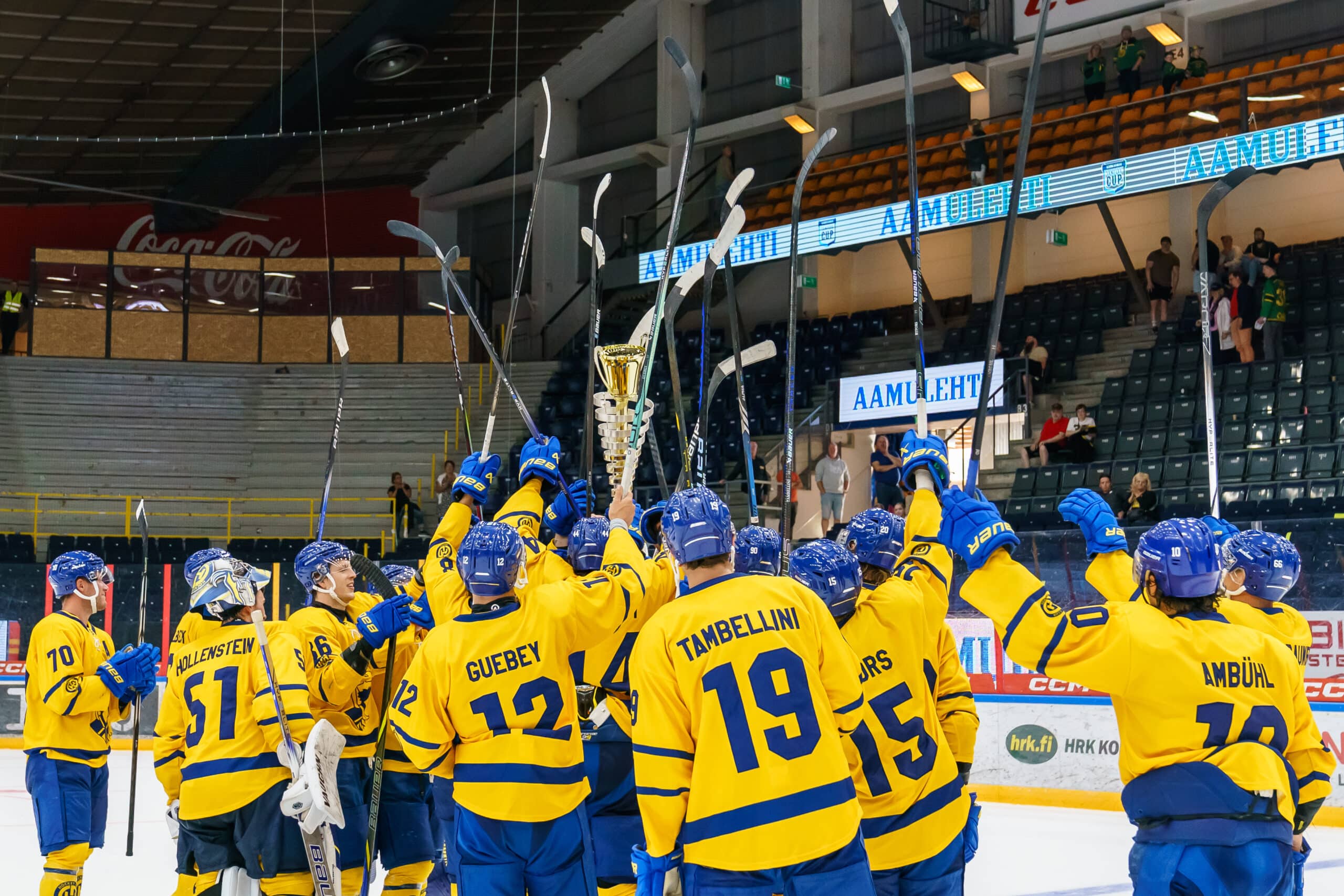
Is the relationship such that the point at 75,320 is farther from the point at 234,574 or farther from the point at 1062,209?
the point at 234,574

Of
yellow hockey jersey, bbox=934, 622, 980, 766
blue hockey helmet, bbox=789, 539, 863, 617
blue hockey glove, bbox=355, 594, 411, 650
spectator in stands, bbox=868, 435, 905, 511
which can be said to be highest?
spectator in stands, bbox=868, 435, 905, 511

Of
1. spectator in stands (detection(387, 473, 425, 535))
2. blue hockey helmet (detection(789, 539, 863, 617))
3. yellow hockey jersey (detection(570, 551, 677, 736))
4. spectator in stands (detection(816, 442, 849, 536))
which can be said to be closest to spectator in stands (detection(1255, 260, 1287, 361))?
spectator in stands (detection(816, 442, 849, 536))

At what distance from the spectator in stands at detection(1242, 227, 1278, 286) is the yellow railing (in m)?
10.3

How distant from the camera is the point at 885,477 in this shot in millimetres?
13125

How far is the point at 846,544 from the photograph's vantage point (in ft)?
14.3

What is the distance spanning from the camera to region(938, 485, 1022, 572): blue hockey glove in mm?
3391

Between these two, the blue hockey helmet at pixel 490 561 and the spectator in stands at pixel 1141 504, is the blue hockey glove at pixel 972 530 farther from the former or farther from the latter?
the spectator in stands at pixel 1141 504

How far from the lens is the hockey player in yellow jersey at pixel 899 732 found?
387 centimetres

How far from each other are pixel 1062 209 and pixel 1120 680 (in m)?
12.3

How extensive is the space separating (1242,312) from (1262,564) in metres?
9.63

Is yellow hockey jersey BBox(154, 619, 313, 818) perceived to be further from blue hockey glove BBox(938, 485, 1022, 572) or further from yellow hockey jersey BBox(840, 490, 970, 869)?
blue hockey glove BBox(938, 485, 1022, 572)

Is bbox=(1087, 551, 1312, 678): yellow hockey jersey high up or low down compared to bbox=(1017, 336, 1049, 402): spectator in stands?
down

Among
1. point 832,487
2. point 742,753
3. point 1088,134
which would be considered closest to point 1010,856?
point 742,753

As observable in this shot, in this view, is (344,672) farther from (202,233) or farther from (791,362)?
(202,233)
